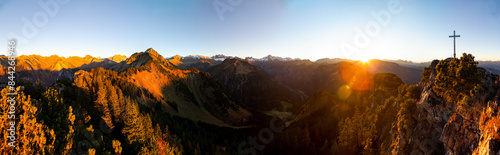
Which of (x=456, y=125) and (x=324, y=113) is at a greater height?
(x=456, y=125)

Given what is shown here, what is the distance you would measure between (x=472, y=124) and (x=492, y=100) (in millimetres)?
3632

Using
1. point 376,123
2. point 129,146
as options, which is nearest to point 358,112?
point 376,123

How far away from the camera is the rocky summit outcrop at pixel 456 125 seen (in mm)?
19812

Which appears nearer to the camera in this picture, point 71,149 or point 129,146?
point 71,149

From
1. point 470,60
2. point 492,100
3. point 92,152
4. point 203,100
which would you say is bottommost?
point 203,100

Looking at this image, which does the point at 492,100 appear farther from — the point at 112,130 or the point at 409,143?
the point at 112,130

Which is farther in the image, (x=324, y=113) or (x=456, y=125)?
(x=324, y=113)

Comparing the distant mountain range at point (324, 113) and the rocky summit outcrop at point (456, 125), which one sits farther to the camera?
the distant mountain range at point (324, 113)

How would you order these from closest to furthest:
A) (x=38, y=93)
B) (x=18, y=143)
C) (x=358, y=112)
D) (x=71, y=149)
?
(x=18, y=143), (x=71, y=149), (x=38, y=93), (x=358, y=112)

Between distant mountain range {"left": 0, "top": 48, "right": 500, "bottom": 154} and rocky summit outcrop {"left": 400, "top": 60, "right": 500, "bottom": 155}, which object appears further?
distant mountain range {"left": 0, "top": 48, "right": 500, "bottom": 154}

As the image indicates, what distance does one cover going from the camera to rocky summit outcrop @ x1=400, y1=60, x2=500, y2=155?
19.8 meters

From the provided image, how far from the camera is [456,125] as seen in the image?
25547mm

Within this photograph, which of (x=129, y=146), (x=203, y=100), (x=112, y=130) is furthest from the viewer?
(x=203, y=100)

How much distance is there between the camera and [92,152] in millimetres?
23969
